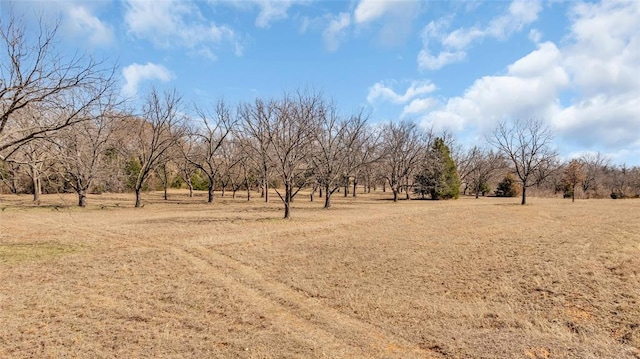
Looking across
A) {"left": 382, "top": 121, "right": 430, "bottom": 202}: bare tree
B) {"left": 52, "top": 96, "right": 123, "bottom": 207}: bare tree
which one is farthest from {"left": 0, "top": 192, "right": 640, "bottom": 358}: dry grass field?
{"left": 382, "top": 121, "right": 430, "bottom": 202}: bare tree

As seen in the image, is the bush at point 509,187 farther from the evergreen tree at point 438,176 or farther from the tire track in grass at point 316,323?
the tire track in grass at point 316,323

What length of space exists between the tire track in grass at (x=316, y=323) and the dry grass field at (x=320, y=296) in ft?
0.11

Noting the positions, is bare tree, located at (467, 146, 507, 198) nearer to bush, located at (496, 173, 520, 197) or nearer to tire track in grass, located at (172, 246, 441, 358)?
bush, located at (496, 173, 520, 197)

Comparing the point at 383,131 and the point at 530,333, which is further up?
the point at 383,131

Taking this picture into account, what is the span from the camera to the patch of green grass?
10.9 metres

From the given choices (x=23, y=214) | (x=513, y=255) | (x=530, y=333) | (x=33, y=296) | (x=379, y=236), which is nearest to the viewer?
(x=530, y=333)

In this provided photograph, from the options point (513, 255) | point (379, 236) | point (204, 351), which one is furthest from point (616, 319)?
point (379, 236)

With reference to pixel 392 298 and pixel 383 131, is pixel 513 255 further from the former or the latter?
pixel 383 131

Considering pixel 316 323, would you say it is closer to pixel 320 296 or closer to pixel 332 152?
pixel 320 296

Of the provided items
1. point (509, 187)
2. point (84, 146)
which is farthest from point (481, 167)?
point (84, 146)

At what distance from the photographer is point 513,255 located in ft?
38.3

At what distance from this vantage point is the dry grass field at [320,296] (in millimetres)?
5652

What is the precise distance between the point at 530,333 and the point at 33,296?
401 inches

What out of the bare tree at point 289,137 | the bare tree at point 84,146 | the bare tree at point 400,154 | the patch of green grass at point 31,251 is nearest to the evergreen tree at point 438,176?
the bare tree at point 400,154
